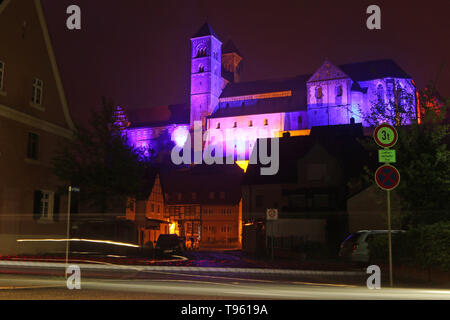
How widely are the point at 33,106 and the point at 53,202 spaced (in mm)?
5661

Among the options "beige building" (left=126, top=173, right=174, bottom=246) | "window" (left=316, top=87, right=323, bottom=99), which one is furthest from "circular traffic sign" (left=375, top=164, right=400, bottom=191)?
"window" (left=316, top=87, right=323, bottom=99)

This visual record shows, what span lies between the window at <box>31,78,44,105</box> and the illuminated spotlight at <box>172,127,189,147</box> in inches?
4085

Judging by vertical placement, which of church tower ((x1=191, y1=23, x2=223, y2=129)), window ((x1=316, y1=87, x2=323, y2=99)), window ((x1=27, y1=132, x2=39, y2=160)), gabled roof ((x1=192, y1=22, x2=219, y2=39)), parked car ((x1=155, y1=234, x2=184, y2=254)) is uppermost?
gabled roof ((x1=192, y1=22, x2=219, y2=39))

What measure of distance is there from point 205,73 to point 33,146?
358ft

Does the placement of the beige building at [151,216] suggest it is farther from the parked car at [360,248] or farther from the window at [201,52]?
the window at [201,52]

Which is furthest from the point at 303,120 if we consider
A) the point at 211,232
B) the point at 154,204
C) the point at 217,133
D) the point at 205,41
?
the point at 154,204

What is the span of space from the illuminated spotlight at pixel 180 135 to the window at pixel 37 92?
340 feet

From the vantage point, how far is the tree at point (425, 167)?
18.5 metres

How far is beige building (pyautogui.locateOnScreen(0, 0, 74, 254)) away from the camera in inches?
1049

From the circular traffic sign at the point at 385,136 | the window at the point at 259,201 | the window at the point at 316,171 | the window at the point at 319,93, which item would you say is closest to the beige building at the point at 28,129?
the circular traffic sign at the point at 385,136

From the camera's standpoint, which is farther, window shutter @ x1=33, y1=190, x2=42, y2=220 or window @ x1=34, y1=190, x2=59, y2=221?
window @ x1=34, y1=190, x2=59, y2=221

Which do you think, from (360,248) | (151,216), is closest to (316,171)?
(360,248)

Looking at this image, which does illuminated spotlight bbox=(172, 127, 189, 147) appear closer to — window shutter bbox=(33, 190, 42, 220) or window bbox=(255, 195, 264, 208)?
window bbox=(255, 195, 264, 208)
